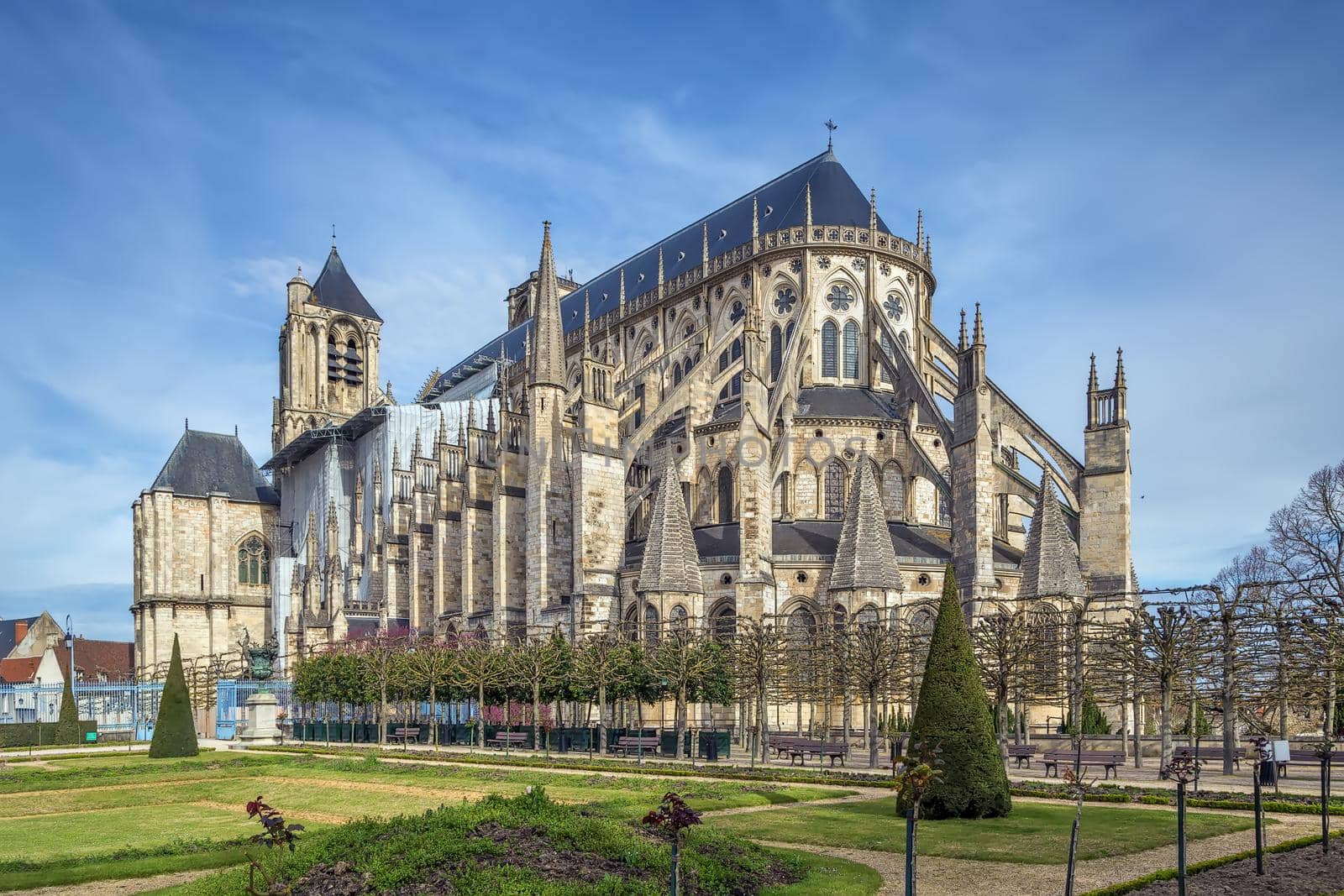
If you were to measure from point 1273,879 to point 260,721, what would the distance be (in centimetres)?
3725

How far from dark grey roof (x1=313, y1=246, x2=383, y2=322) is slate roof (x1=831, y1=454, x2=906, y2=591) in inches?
2262

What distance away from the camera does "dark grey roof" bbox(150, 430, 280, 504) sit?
7419cm

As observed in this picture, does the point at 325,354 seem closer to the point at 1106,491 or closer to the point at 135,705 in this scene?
the point at 135,705

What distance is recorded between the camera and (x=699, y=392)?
156 ft

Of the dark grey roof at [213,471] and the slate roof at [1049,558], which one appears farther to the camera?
the dark grey roof at [213,471]

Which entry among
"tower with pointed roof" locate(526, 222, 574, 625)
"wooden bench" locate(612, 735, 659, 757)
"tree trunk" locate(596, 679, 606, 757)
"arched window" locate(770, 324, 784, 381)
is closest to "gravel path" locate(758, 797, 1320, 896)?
"wooden bench" locate(612, 735, 659, 757)

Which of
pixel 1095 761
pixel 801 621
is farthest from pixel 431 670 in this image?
pixel 1095 761

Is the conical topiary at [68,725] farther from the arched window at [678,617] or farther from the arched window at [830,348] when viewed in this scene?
the arched window at [830,348]

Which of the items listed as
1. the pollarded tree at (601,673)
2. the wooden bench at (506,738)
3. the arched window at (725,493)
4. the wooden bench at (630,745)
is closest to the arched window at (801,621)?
the pollarded tree at (601,673)

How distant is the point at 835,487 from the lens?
44500 mm

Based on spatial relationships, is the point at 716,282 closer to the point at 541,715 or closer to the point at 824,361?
the point at 824,361

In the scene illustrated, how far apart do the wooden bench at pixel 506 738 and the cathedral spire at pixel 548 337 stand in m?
14.2

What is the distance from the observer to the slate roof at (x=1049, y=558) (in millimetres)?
35438

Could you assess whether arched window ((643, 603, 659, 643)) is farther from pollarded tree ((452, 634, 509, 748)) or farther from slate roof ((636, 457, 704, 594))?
pollarded tree ((452, 634, 509, 748))
